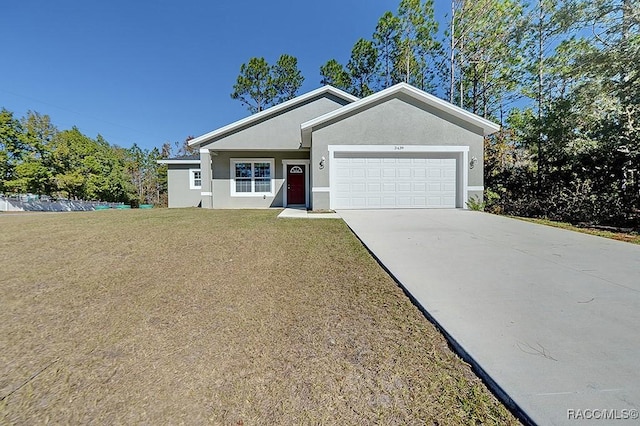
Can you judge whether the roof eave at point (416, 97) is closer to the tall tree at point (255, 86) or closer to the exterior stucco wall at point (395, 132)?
the exterior stucco wall at point (395, 132)

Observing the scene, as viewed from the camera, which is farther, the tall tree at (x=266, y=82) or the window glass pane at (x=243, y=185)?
the tall tree at (x=266, y=82)

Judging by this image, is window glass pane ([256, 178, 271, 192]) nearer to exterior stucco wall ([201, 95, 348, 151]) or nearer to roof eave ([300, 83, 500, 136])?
exterior stucco wall ([201, 95, 348, 151])

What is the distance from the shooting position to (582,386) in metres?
1.74

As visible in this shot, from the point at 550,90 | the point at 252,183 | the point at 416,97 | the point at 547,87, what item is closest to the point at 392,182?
the point at 416,97

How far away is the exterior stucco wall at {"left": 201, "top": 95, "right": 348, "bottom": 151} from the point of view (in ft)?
Result: 46.5

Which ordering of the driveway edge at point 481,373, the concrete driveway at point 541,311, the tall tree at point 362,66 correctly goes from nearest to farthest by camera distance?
the driveway edge at point 481,373 < the concrete driveway at point 541,311 < the tall tree at point 362,66

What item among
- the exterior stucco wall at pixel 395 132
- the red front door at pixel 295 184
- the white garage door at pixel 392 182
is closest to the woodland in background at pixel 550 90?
the white garage door at pixel 392 182

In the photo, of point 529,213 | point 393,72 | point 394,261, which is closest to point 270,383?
point 394,261

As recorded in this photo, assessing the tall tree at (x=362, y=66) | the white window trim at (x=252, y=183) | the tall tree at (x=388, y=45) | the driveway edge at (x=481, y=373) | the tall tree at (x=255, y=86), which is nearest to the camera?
the driveway edge at (x=481, y=373)

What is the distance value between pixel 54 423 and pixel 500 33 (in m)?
22.7

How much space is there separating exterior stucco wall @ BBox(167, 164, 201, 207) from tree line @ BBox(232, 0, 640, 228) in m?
16.0

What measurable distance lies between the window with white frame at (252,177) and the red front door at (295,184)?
97cm

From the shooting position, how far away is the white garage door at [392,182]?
11.3 metres

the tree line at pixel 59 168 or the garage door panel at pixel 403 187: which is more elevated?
the tree line at pixel 59 168
